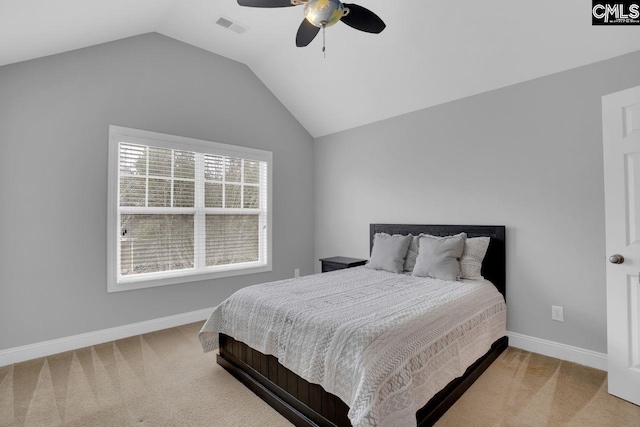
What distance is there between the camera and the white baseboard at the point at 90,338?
262cm

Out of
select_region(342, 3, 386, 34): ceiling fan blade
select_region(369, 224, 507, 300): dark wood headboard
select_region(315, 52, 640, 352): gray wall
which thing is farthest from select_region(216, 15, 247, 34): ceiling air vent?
select_region(369, 224, 507, 300): dark wood headboard

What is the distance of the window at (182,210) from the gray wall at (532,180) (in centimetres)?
190

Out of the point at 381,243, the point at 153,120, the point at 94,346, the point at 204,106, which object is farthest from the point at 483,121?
the point at 94,346

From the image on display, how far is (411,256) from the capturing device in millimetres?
3348

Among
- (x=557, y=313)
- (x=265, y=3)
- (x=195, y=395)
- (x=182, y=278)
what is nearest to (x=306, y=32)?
(x=265, y=3)

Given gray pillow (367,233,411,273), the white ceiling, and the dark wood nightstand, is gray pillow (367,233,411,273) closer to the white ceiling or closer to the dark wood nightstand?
the dark wood nightstand

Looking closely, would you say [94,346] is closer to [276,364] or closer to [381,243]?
[276,364]

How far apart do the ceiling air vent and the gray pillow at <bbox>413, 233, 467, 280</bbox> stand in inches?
120

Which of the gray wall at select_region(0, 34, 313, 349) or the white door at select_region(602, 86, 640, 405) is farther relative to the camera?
the gray wall at select_region(0, 34, 313, 349)

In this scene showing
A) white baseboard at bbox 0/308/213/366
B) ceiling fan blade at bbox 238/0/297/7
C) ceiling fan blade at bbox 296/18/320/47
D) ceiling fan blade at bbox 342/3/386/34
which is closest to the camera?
ceiling fan blade at bbox 238/0/297/7

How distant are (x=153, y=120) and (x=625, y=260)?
431 cm

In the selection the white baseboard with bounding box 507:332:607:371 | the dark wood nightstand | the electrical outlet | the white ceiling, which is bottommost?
the white baseboard with bounding box 507:332:607:371

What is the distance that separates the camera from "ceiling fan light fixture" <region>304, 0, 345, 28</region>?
1.78 metres

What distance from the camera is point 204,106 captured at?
3.81m
